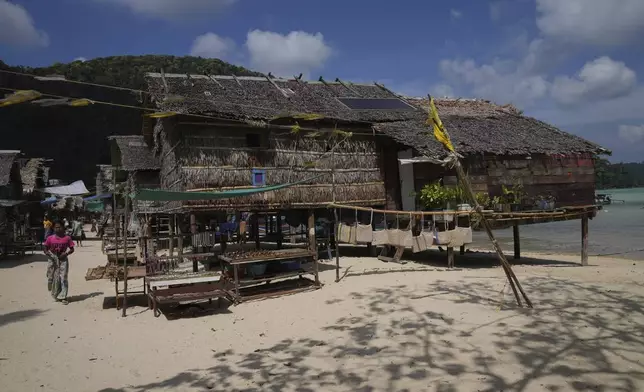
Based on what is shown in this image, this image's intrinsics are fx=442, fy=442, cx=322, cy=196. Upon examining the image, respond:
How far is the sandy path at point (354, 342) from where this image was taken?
512cm

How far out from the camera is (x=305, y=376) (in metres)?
5.37

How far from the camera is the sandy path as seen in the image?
5125 mm

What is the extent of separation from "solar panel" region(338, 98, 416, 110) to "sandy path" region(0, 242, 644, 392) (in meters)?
7.85

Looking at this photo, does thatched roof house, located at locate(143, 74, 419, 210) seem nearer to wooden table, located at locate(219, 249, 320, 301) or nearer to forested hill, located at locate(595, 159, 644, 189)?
wooden table, located at locate(219, 249, 320, 301)

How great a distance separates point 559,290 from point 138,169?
16.0 m

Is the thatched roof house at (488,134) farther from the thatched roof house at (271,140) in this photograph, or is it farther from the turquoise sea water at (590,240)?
the turquoise sea water at (590,240)

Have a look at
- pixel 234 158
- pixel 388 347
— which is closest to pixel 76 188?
pixel 234 158


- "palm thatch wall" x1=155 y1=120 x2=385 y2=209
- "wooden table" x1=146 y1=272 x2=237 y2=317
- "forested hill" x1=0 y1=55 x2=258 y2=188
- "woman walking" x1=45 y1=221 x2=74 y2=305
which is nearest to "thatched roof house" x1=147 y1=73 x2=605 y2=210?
"palm thatch wall" x1=155 y1=120 x2=385 y2=209

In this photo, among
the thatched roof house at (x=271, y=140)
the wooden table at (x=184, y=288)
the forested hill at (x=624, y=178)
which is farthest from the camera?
the forested hill at (x=624, y=178)

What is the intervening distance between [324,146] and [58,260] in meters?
8.34

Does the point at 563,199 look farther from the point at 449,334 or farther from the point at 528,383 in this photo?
the point at 528,383

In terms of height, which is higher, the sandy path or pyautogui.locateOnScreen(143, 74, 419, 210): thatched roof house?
pyautogui.locateOnScreen(143, 74, 419, 210): thatched roof house

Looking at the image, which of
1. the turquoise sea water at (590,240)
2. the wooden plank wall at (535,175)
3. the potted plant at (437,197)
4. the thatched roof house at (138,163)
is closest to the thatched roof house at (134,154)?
the thatched roof house at (138,163)

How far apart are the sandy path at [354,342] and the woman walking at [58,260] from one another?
347mm
